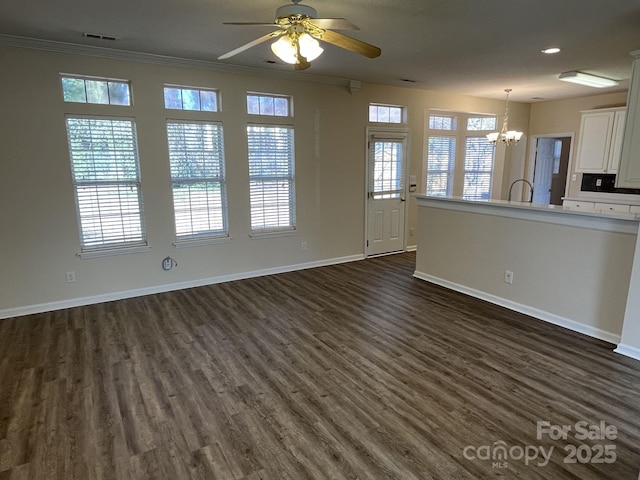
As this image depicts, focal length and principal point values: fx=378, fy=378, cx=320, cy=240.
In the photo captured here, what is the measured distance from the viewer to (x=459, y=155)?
7.21 m

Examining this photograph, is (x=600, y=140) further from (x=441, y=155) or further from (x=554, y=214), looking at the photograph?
(x=554, y=214)

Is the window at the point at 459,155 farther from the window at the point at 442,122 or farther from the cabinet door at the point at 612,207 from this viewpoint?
the cabinet door at the point at 612,207

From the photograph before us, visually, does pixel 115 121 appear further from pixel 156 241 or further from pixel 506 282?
pixel 506 282

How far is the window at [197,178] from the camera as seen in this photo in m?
4.57

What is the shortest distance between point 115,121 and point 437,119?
5.25m

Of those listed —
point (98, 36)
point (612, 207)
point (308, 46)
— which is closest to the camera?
point (308, 46)

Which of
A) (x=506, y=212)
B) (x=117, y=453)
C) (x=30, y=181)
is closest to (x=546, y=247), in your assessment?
(x=506, y=212)

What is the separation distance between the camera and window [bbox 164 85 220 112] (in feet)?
14.6

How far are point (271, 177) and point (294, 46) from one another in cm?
277

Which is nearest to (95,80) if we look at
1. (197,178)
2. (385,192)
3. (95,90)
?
(95,90)

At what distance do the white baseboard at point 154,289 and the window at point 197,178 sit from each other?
602 mm

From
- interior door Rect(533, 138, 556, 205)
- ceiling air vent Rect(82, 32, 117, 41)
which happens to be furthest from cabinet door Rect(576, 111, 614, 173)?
ceiling air vent Rect(82, 32, 117, 41)

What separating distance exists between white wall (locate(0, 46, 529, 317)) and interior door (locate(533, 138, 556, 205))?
3.18 meters

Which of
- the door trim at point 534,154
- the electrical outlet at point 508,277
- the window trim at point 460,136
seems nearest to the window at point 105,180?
the electrical outlet at point 508,277
